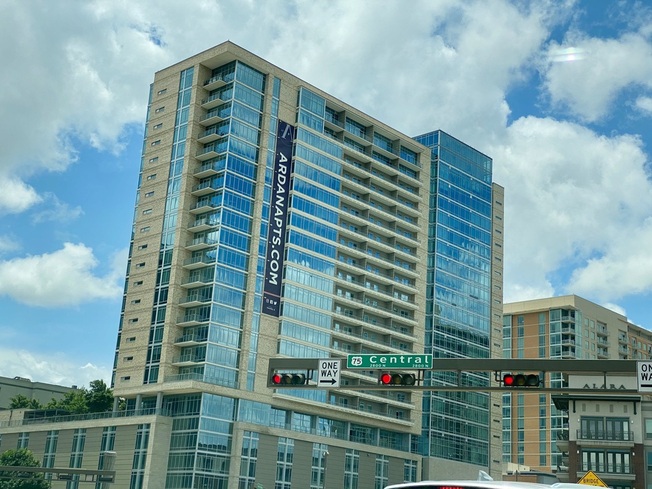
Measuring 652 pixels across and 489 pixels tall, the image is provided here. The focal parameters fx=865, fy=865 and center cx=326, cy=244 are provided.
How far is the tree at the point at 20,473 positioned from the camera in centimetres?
9506

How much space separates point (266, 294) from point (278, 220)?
29.0 ft

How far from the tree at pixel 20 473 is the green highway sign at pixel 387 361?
6581cm

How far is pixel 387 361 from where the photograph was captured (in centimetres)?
4112

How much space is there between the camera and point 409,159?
123 metres

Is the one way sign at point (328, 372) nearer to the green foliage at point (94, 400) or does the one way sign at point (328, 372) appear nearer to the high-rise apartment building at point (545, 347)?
the green foliage at point (94, 400)

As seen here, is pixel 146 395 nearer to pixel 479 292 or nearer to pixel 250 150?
pixel 250 150

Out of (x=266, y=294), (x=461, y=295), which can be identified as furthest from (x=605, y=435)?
(x=461, y=295)

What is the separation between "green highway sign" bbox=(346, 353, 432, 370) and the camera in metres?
40.7

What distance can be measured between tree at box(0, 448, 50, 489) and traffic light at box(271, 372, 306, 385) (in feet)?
210

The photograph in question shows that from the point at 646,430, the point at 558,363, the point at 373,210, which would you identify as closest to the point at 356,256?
the point at 373,210

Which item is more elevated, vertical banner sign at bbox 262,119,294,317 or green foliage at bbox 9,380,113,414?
vertical banner sign at bbox 262,119,294,317

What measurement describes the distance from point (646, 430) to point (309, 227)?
43166 millimetres

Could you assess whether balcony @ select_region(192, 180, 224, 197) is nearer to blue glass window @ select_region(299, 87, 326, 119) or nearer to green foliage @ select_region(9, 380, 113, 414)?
blue glass window @ select_region(299, 87, 326, 119)

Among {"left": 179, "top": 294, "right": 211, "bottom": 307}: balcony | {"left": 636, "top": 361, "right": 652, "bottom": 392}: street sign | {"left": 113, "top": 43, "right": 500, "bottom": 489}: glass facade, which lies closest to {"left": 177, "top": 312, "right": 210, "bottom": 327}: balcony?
{"left": 113, "top": 43, "right": 500, "bottom": 489}: glass facade
